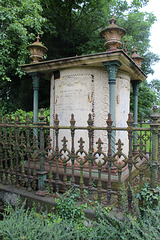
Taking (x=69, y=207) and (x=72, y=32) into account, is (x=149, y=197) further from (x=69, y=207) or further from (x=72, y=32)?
(x=72, y=32)

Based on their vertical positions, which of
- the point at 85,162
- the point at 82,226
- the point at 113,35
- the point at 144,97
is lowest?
the point at 82,226

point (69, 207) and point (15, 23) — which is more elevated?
point (15, 23)

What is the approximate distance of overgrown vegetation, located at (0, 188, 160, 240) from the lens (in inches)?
87.0

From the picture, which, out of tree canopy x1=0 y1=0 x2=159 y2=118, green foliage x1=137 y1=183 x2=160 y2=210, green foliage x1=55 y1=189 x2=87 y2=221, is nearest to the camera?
green foliage x1=137 y1=183 x2=160 y2=210

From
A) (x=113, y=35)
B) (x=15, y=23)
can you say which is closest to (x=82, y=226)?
(x=113, y=35)

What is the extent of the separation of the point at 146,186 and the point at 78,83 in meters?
2.64

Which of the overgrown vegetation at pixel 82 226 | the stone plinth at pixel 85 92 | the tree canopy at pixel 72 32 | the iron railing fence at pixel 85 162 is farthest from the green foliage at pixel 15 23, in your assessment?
the overgrown vegetation at pixel 82 226

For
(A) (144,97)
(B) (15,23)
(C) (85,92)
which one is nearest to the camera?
(C) (85,92)

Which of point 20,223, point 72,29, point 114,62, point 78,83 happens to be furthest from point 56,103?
point 72,29

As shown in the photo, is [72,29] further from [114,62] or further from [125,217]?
[125,217]

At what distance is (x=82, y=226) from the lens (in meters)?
2.59

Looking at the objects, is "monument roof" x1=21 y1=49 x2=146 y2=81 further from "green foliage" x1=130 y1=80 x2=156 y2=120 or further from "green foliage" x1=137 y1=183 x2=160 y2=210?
"green foliage" x1=130 y1=80 x2=156 y2=120

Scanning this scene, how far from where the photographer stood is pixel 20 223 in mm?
2400

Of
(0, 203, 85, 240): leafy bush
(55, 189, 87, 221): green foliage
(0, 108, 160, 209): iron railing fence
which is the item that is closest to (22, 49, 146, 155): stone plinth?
(0, 108, 160, 209): iron railing fence
